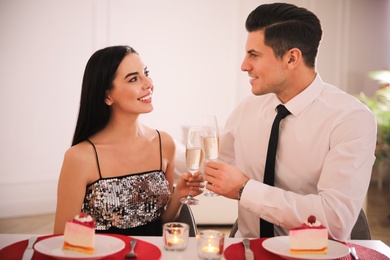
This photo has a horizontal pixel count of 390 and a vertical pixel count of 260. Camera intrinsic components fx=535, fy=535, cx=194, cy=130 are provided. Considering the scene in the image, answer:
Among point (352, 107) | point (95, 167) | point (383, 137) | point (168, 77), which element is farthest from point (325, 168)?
point (168, 77)

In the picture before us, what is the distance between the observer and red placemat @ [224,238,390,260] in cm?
154

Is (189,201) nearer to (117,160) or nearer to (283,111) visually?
(117,160)

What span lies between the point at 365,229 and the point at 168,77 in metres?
4.86

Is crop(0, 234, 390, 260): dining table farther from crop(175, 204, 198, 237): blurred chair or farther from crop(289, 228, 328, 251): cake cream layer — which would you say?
crop(175, 204, 198, 237): blurred chair

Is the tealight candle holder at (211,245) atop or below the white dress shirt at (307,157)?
below

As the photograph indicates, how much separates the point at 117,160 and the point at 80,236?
86 cm

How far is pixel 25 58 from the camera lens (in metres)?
5.66

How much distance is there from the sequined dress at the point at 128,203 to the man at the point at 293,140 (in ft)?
1.20

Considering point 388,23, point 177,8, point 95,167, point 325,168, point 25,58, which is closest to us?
point 325,168

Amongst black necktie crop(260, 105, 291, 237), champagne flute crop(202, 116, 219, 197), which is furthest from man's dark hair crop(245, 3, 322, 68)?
champagne flute crop(202, 116, 219, 197)

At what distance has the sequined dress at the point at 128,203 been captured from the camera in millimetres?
2262

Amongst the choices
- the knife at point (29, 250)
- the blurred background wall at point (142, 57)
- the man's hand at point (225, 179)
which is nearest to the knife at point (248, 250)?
the man's hand at point (225, 179)

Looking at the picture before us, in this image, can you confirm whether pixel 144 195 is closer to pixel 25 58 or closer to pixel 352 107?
pixel 352 107

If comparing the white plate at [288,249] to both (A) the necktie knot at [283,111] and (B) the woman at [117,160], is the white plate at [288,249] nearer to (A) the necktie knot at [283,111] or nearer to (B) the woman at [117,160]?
(B) the woman at [117,160]
